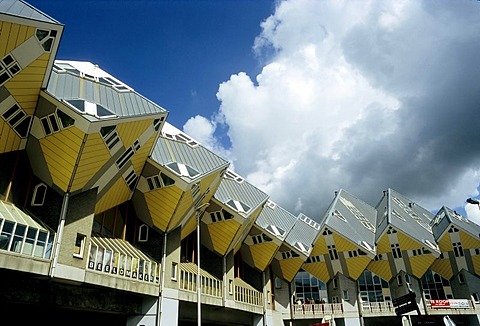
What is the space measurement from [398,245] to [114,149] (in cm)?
3838

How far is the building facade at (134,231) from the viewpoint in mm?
17000

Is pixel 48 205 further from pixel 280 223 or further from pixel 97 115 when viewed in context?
pixel 280 223

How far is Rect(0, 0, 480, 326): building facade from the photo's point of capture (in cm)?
1700

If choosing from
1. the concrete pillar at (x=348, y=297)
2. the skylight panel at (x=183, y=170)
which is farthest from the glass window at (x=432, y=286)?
the skylight panel at (x=183, y=170)

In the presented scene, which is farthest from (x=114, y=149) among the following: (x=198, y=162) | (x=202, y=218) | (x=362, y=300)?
(x=362, y=300)

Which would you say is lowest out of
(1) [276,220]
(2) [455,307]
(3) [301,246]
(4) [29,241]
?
(2) [455,307]

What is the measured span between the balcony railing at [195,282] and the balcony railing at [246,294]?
137 inches

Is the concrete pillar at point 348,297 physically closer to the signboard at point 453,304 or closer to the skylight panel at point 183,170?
the signboard at point 453,304

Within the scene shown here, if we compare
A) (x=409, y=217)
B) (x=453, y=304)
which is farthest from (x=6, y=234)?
(x=409, y=217)

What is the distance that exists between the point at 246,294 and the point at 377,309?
17.7m

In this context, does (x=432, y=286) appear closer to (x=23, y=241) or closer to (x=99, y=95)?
(x=99, y=95)

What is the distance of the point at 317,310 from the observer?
42.8 meters

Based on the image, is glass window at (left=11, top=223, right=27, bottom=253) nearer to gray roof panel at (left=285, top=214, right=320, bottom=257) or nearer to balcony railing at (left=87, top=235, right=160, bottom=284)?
balcony railing at (left=87, top=235, right=160, bottom=284)

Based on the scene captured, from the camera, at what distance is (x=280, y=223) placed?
41.3 meters
